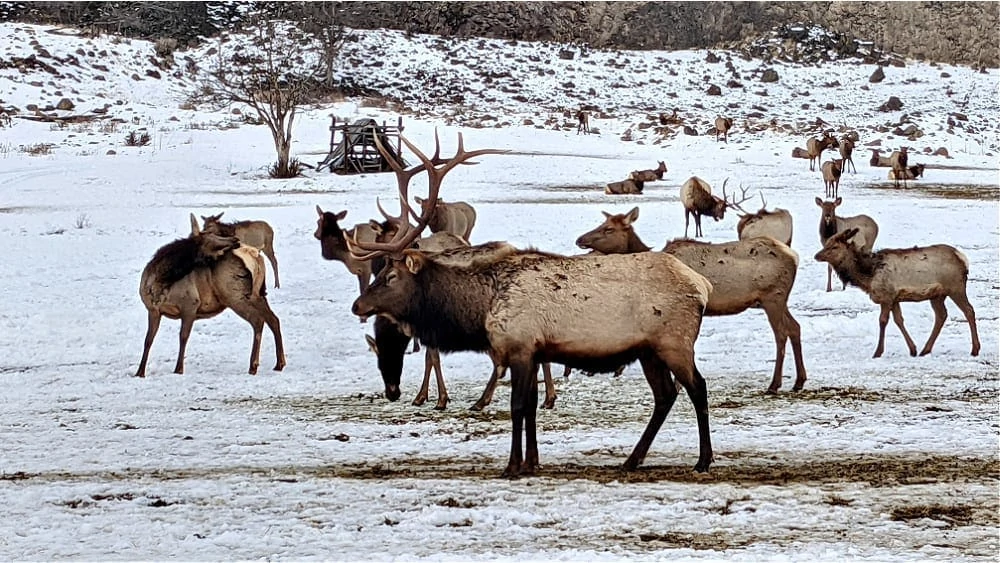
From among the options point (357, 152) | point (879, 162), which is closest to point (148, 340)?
point (357, 152)

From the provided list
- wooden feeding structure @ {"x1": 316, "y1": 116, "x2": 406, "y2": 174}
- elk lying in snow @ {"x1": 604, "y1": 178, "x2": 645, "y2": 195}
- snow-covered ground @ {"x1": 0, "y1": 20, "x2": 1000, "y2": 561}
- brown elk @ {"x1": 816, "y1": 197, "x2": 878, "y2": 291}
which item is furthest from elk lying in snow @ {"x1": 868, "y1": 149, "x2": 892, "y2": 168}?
brown elk @ {"x1": 816, "y1": 197, "x2": 878, "y2": 291}

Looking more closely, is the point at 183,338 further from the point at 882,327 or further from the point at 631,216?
the point at 882,327

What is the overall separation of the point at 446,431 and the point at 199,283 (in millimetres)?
4406

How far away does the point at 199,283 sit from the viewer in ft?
38.1

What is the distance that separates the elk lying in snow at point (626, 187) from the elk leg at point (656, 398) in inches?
847

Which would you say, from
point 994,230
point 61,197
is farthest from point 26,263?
point 994,230

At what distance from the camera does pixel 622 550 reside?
16.9 feet

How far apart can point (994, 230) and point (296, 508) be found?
18.9 metres

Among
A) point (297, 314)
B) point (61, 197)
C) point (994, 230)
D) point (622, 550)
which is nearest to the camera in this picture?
point (622, 550)

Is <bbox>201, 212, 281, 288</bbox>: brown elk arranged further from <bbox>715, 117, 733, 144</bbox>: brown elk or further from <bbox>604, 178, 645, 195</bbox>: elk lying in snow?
<bbox>715, 117, 733, 144</bbox>: brown elk

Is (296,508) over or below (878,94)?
below

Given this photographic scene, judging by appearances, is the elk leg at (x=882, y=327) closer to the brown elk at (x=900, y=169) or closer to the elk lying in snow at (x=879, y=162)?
the brown elk at (x=900, y=169)

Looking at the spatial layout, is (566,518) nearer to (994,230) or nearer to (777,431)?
(777,431)

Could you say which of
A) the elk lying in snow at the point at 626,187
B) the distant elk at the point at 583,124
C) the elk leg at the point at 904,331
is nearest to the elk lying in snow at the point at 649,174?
the elk lying in snow at the point at 626,187
